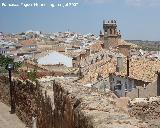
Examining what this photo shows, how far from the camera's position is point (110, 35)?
68.4 metres

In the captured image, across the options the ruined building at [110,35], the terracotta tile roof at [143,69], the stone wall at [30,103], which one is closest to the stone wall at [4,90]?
the stone wall at [30,103]

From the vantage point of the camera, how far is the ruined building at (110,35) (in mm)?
67981

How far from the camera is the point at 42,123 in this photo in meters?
10.8

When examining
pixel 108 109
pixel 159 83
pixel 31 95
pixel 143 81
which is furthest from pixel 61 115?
pixel 143 81

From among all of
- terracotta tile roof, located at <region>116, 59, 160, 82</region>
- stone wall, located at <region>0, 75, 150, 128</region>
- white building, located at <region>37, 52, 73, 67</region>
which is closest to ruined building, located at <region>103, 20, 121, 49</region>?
white building, located at <region>37, 52, 73, 67</region>

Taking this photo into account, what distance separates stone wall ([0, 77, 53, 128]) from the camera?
33.7ft

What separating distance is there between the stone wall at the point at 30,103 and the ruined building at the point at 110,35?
47398 mm

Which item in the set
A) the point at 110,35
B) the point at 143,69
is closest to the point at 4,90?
the point at 143,69

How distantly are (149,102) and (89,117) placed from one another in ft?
18.2

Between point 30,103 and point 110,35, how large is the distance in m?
54.3

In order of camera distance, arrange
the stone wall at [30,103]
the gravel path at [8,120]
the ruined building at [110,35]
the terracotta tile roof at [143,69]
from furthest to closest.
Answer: the ruined building at [110,35] < the terracotta tile roof at [143,69] < the gravel path at [8,120] < the stone wall at [30,103]

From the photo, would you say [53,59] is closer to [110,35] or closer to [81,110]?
[110,35]

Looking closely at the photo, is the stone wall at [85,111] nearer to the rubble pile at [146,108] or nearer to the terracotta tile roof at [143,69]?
the rubble pile at [146,108]

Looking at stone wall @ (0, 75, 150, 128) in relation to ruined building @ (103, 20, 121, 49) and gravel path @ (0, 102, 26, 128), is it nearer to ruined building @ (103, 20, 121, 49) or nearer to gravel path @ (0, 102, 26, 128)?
gravel path @ (0, 102, 26, 128)
